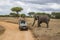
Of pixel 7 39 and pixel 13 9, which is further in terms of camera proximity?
pixel 13 9

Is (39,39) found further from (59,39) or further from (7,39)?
(7,39)

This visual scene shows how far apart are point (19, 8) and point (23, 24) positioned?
77.8 metres

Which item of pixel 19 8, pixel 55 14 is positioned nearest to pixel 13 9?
pixel 19 8

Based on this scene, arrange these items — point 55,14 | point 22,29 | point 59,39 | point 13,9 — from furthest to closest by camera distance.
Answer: point 13,9
point 55,14
point 22,29
point 59,39

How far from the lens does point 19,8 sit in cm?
12800

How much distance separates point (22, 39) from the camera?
35875 mm

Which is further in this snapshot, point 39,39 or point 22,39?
point 22,39

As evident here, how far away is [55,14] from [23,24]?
213 feet

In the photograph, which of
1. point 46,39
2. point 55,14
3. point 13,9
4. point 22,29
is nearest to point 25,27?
point 22,29

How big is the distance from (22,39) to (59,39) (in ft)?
21.4

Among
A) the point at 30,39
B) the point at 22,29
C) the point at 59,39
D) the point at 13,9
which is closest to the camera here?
the point at 59,39

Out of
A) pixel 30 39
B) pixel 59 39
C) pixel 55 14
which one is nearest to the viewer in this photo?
pixel 59 39

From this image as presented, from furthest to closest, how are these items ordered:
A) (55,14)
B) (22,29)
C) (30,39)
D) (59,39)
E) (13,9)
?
1. (13,9)
2. (55,14)
3. (22,29)
4. (30,39)
5. (59,39)

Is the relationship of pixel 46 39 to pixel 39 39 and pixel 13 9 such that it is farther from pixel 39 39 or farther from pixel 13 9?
pixel 13 9
